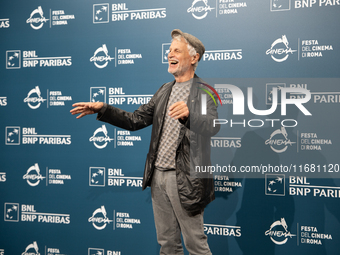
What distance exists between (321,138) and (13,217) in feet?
10.1

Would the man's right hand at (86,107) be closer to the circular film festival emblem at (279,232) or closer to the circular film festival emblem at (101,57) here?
the circular film festival emblem at (101,57)

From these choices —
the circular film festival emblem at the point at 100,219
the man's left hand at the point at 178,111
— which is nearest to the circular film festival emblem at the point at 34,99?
the circular film festival emblem at the point at 100,219

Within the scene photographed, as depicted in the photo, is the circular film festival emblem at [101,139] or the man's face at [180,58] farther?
the circular film festival emblem at [101,139]

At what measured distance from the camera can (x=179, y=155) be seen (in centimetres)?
223

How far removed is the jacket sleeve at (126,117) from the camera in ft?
7.82

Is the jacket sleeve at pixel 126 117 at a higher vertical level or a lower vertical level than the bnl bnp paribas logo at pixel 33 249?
higher

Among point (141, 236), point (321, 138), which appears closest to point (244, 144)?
point (321, 138)

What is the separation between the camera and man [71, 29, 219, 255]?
2.19 meters

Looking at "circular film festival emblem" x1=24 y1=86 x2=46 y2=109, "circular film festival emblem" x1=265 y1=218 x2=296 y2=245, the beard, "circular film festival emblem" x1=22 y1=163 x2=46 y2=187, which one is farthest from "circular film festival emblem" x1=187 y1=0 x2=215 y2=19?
"circular film festival emblem" x1=22 y1=163 x2=46 y2=187

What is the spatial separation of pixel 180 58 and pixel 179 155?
0.67 m

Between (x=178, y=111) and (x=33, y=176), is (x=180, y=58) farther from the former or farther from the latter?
(x=33, y=176)

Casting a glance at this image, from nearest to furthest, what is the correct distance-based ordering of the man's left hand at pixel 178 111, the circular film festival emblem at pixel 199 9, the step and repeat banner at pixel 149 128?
the man's left hand at pixel 178 111
the step and repeat banner at pixel 149 128
the circular film festival emblem at pixel 199 9

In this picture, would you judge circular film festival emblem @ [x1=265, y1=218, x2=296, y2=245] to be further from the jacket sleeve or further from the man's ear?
the man's ear

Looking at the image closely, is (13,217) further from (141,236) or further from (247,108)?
(247,108)
